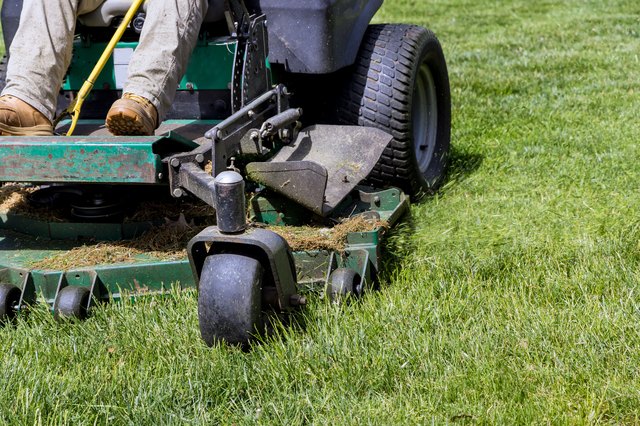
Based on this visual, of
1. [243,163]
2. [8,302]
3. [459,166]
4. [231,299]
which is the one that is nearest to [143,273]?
[8,302]

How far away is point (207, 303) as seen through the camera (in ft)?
8.70

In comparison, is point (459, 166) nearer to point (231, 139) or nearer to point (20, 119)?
point (231, 139)

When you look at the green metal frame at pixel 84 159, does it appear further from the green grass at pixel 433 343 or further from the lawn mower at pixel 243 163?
the green grass at pixel 433 343

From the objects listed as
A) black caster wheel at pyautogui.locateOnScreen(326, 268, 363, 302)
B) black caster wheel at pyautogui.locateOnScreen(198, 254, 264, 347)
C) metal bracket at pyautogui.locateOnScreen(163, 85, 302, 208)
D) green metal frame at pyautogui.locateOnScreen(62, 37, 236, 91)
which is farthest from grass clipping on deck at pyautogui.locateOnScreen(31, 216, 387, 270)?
green metal frame at pyautogui.locateOnScreen(62, 37, 236, 91)

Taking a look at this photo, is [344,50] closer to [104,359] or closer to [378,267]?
[378,267]

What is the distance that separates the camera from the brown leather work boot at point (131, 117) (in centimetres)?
307

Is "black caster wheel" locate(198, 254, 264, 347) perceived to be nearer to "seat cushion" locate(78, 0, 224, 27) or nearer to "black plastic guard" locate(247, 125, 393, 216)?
"black plastic guard" locate(247, 125, 393, 216)

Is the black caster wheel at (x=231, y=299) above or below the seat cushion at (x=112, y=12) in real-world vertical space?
below

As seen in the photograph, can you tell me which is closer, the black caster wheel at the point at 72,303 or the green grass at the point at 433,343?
the green grass at the point at 433,343

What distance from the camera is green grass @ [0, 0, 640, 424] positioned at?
7.85 feet

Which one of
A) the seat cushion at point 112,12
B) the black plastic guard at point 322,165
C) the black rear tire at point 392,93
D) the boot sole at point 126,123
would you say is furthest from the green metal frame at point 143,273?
the seat cushion at point 112,12

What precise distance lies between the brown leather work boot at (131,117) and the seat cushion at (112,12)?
1.85 feet

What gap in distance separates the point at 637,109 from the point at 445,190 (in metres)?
1.72

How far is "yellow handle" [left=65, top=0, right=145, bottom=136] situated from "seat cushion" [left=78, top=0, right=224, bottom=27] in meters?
0.11
